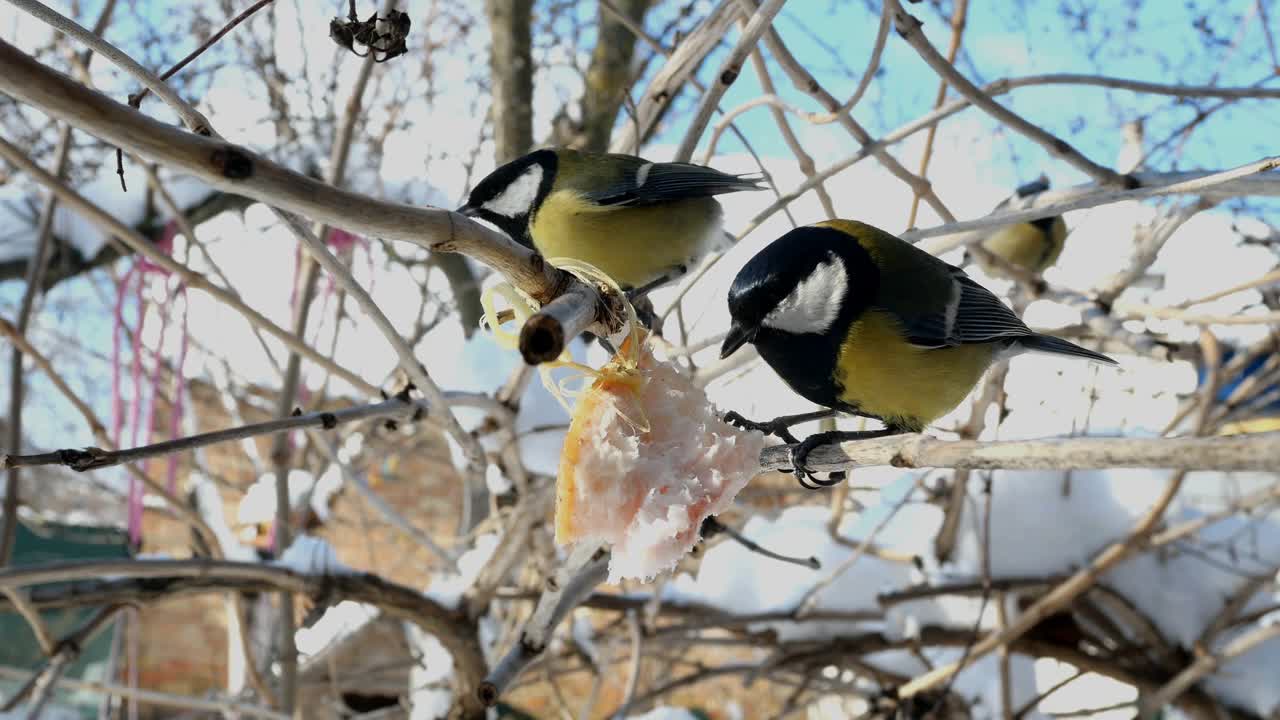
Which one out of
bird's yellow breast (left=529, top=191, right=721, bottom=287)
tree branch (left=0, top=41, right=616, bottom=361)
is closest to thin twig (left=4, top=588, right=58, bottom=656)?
bird's yellow breast (left=529, top=191, right=721, bottom=287)

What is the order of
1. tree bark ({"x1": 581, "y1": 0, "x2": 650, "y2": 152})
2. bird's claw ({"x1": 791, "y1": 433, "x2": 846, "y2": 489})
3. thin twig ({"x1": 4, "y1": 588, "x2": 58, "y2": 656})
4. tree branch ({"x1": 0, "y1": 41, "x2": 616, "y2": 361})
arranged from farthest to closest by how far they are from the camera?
tree bark ({"x1": 581, "y1": 0, "x2": 650, "y2": 152})
thin twig ({"x1": 4, "y1": 588, "x2": 58, "y2": 656})
bird's claw ({"x1": 791, "y1": 433, "x2": 846, "y2": 489})
tree branch ({"x1": 0, "y1": 41, "x2": 616, "y2": 361})

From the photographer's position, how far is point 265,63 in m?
3.55

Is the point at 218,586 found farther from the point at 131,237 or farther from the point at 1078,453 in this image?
the point at 1078,453

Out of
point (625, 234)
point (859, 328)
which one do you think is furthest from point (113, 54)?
point (625, 234)

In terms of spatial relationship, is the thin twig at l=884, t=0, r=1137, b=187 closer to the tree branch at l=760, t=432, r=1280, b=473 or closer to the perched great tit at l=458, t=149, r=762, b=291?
the perched great tit at l=458, t=149, r=762, b=291

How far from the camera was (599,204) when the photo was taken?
2262 mm

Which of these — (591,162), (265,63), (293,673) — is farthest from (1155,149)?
(265,63)

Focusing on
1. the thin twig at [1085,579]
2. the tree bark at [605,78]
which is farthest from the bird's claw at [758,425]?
the tree bark at [605,78]

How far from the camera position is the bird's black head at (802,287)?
5.47 ft

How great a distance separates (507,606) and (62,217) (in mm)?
2663

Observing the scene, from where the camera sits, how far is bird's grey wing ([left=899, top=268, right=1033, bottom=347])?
182 cm

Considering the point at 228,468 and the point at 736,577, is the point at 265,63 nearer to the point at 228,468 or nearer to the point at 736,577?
the point at 736,577

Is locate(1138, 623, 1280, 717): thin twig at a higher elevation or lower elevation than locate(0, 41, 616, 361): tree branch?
higher

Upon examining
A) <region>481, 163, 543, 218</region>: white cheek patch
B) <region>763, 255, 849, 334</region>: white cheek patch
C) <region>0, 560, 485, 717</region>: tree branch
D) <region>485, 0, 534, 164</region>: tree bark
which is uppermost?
<region>485, 0, 534, 164</region>: tree bark
